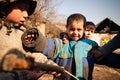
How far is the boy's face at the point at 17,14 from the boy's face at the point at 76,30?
730 millimetres

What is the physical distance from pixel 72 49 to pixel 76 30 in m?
0.28

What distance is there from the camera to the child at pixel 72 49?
2799 millimetres

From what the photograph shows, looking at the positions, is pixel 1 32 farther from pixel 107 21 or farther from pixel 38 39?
pixel 107 21

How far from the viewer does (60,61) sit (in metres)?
3.05

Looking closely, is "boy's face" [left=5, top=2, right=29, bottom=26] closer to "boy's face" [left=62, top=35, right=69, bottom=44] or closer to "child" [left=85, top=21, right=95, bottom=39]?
"boy's face" [left=62, top=35, right=69, bottom=44]

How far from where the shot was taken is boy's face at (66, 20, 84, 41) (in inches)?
121

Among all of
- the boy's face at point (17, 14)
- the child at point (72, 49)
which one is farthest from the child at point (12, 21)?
the child at point (72, 49)

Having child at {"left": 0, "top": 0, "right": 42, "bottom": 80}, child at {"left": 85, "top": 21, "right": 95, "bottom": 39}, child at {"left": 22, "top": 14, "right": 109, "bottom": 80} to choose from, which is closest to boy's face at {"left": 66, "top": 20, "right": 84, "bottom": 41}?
child at {"left": 22, "top": 14, "right": 109, "bottom": 80}

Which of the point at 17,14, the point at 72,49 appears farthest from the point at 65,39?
the point at 17,14

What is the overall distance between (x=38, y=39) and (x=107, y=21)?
3456 centimetres

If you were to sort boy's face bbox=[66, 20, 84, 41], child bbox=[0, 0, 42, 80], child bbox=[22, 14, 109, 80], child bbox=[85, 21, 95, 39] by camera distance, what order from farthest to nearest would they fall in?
child bbox=[85, 21, 95, 39]
boy's face bbox=[66, 20, 84, 41]
child bbox=[22, 14, 109, 80]
child bbox=[0, 0, 42, 80]

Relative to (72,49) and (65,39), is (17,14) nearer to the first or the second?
(65,39)

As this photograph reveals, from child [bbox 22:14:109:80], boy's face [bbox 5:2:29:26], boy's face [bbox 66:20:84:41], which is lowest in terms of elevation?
child [bbox 22:14:109:80]

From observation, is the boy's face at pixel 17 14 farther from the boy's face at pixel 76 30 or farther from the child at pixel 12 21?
the boy's face at pixel 76 30
